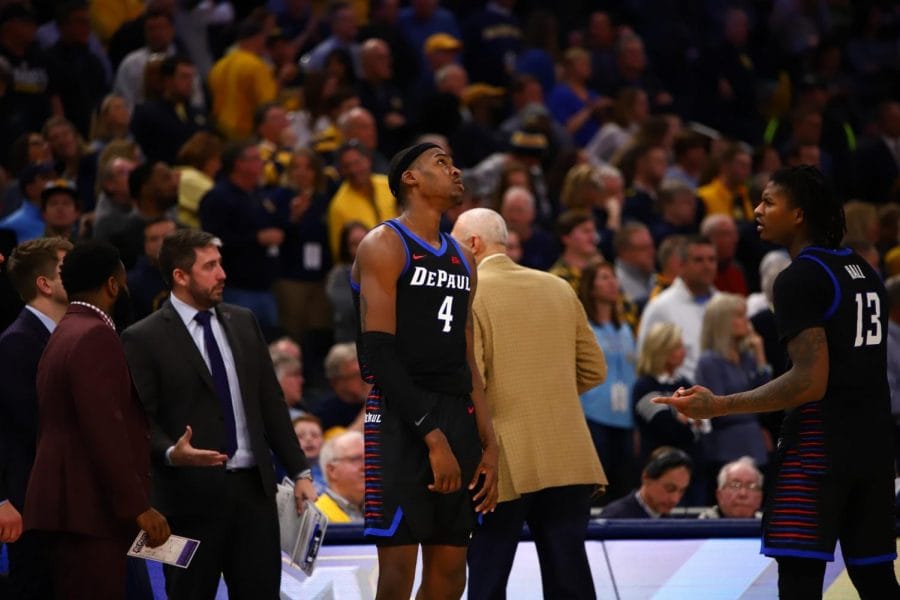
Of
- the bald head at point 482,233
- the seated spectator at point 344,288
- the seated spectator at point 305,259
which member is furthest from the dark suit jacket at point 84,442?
the seated spectator at point 305,259

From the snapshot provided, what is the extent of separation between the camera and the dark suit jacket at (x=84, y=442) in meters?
5.16

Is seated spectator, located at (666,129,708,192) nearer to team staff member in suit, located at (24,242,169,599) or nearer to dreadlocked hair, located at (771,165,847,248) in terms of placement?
dreadlocked hair, located at (771,165,847,248)

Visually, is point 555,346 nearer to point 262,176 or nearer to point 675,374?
point 675,374

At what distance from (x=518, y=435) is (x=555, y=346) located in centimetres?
38

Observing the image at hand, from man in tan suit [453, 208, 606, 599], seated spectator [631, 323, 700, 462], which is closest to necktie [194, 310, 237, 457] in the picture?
man in tan suit [453, 208, 606, 599]

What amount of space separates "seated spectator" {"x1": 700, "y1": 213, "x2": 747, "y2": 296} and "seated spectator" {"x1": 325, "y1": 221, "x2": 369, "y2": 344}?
2.61m

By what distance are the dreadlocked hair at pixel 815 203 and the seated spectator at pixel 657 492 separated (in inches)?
120

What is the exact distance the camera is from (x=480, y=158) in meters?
12.4

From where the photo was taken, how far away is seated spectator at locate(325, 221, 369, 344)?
10.2 metres

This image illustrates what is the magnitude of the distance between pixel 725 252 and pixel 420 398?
21.6 ft

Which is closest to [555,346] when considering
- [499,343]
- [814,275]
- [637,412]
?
[499,343]

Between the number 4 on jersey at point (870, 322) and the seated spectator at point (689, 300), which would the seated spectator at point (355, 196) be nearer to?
the seated spectator at point (689, 300)

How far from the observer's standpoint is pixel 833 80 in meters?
16.7

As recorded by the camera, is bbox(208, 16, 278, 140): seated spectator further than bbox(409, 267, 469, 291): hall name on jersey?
Yes
